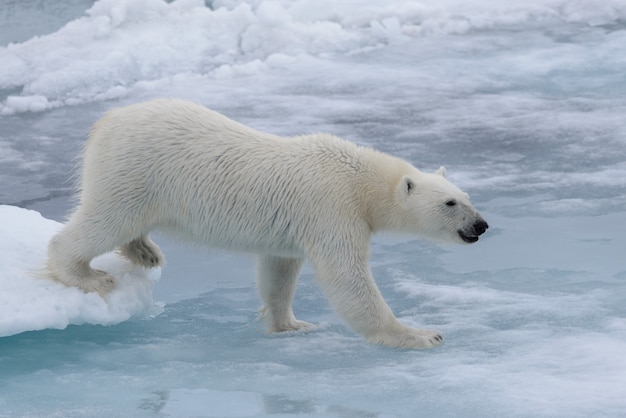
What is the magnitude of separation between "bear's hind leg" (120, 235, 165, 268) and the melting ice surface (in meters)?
0.06

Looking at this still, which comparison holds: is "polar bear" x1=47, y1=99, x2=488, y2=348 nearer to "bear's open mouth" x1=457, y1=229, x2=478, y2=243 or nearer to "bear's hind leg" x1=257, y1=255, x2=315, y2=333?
"bear's open mouth" x1=457, y1=229, x2=478, y2=243

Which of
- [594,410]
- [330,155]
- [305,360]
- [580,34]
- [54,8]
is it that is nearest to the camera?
[594,410]

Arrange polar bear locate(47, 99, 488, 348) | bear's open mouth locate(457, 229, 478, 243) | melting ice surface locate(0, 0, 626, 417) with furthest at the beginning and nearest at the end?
bear's open mouth locate(457, 229, 478, 243) < polar bear locate(47, 99, 488, 348) < melting ice surface locate(0, 0, 626, 417)

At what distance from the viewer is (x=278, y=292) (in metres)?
5.93

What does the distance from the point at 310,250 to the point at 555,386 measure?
1471 millimetres

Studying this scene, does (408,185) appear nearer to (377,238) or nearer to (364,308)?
(364,308)

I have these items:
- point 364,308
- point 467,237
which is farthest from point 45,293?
point 467,237

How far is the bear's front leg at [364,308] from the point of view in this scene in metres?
5.43

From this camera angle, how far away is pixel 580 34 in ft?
38.9

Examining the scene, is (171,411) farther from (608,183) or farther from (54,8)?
(54,8)

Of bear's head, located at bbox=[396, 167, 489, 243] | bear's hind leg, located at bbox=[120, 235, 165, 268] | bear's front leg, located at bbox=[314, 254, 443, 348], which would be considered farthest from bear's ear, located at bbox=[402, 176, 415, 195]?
bear's hind leg, located at bbox=[120, 235, 165, 268]

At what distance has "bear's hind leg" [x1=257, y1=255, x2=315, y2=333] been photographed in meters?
5.92

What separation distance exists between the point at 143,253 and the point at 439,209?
165 centimetres

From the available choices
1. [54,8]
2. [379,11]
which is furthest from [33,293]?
[54,8]
